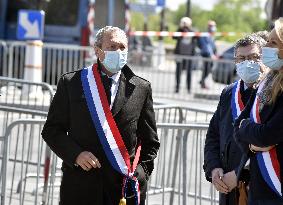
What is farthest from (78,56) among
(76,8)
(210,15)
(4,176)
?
(210,15)

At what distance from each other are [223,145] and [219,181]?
28 centimetres

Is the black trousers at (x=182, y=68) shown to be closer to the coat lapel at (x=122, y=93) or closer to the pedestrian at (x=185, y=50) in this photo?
the pedestrian at (x=185, y=50)

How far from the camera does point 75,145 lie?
561 cm

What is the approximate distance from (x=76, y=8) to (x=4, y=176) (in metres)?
14.0

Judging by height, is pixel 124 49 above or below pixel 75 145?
above

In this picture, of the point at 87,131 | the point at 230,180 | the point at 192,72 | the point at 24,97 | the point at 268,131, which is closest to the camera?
→ the point at 268,131

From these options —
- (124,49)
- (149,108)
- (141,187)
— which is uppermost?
(124,49)

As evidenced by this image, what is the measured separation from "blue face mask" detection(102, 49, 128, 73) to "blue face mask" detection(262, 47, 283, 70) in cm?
106

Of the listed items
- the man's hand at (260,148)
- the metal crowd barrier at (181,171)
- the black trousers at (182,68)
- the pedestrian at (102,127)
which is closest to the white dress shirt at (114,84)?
the pedestrian at (102,127)

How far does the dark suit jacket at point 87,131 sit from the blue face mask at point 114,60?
Answer: 9 cm

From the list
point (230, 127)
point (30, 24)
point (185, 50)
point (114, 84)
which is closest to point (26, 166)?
point (114, 84)

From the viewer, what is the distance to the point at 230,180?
539 centimetres

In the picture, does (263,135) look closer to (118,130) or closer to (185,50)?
(118,130)

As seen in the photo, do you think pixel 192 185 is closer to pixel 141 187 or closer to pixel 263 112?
pixel 141 187
